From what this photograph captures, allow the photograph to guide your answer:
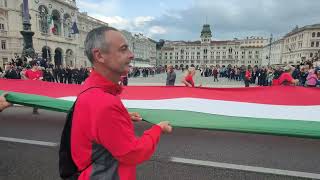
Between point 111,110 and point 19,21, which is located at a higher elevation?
point 19,21

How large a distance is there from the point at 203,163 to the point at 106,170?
2.77 metres

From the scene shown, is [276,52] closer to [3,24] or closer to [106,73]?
[3,24]

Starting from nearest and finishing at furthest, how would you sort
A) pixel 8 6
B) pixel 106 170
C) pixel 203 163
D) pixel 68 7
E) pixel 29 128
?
1. pixel 106 170
2. pixel 203 163
3. pixel 29 128
4. pixel 8 6
5. pixel 68 7

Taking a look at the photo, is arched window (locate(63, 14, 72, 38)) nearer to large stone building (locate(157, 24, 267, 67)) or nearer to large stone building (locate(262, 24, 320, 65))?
large stone building (locate(262, 24, 320, 65))

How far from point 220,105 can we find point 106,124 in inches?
121

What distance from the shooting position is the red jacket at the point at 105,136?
126 cm

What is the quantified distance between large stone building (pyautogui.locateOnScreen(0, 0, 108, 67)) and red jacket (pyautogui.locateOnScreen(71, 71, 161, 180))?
144 feet

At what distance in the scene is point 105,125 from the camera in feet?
4.12

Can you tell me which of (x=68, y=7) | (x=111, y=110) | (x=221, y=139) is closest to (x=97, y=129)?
(x=111, y=110)

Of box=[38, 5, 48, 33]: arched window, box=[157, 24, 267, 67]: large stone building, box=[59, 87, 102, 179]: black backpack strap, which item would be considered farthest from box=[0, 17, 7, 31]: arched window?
box=[157, 24, 267, 67]: large stone building

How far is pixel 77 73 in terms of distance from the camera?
2264cm

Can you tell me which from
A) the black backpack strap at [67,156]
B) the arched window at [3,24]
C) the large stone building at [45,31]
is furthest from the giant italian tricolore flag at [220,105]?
the arched window at [3,24]

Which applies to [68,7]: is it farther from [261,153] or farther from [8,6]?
[261,153]

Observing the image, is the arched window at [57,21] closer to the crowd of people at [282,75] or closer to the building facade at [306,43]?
the crowd of people at [282,75]
